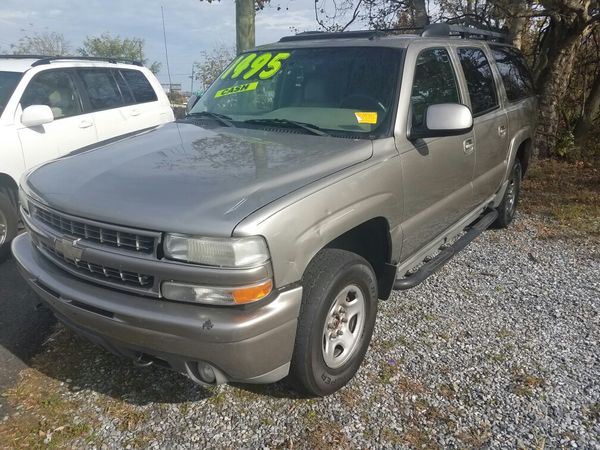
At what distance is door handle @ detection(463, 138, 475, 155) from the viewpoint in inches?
149

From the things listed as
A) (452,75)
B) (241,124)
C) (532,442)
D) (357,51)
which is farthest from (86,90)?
(532,442)

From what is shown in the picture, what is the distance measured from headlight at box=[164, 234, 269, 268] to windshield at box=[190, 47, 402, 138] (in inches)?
49.6

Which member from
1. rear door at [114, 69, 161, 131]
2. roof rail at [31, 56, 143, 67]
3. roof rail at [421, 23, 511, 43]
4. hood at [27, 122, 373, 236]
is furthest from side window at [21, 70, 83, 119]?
roof rail at [421, 23, 511, 43]

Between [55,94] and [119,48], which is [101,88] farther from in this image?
[119,48]

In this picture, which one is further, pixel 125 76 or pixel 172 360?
pixel 125 76

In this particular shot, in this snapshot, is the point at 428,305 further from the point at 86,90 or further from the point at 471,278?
the point at 86,90

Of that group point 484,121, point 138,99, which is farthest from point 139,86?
point 484,121

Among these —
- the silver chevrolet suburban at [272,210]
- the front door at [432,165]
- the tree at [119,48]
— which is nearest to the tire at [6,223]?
the silver chevrolet suburban at [272,210]

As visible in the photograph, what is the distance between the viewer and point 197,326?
209 centimetres

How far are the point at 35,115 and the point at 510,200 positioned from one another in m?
5.09

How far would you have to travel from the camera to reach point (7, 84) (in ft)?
16.9

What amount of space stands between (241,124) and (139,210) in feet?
4.61

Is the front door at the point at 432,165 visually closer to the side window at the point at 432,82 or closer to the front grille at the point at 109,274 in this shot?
the side window at the point at 432,82

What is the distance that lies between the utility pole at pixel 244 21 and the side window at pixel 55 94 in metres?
2.91
